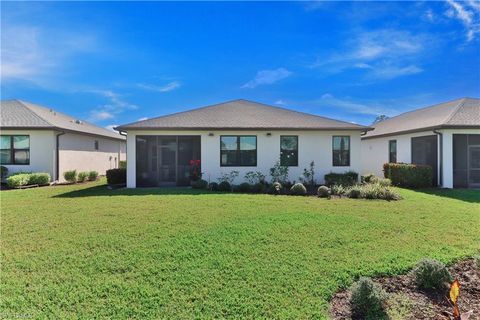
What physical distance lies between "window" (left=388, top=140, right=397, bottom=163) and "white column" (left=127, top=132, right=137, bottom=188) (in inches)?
644

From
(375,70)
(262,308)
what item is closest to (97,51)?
(262,308)

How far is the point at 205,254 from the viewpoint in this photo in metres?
4.84

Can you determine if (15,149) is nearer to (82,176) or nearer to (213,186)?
(82,176)

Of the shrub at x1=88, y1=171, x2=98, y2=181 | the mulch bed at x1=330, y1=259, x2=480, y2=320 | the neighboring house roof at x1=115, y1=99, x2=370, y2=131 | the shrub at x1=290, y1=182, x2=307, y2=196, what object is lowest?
the mulch bed at x1=330, y1=259, x2=480, y2=320

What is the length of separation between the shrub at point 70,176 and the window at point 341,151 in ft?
48.8

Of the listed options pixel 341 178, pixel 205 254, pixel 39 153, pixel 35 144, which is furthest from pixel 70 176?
pixel 341 178

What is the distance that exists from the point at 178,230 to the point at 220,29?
8698mm

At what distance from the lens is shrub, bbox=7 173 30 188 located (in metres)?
13.3

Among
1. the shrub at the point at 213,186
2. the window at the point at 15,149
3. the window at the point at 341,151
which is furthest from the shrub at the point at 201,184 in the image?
the window at the point at 15,149

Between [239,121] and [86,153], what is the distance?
11.6m

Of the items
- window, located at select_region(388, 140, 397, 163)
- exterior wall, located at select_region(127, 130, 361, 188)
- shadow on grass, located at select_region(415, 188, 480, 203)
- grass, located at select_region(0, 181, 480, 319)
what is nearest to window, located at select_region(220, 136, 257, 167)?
exterior wall, located at select_region(127, 130, 361, 188)

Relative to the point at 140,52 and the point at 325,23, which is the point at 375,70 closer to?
the point at 325,23

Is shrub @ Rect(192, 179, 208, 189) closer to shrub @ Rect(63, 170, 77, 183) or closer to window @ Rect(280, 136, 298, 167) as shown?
window @ Rect(280, 136, 298, 167)

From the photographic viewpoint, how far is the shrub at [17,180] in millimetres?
13305
